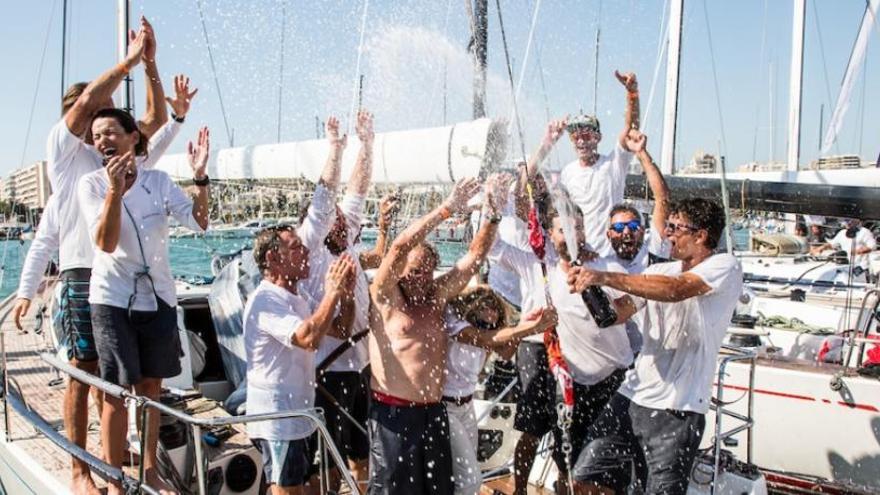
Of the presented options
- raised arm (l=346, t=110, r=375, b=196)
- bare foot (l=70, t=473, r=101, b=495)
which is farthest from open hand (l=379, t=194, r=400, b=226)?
bare foot (l=70, t=473, r=101, b=495)

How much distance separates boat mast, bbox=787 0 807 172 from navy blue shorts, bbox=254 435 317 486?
12822 millimetres

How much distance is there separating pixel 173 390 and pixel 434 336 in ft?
7.85

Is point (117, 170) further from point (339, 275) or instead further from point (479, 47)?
point (479, 47)

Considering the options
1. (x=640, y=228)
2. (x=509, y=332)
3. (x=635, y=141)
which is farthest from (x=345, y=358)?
(x=635, y=141)

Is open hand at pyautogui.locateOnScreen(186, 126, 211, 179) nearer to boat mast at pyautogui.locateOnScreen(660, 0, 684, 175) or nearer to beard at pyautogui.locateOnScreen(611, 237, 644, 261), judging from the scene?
beard at pyautogui.locateOnScreen(611, 237, 644, 261)

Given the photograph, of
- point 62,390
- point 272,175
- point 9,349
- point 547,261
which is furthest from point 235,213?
point 547,261

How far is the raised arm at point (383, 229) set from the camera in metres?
4.11

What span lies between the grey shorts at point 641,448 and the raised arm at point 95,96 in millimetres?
2957

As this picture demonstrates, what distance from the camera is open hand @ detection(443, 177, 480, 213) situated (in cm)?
338

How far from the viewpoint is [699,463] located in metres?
3.66

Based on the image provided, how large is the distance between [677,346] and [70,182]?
3.15m

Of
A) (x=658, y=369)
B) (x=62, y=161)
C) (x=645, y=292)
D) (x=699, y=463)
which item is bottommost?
(x=699, y=463)

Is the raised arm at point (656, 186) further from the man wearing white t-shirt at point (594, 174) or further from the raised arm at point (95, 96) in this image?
the raised arm at point (95, 96)

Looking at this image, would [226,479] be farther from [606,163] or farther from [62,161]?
[606,163]
